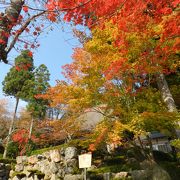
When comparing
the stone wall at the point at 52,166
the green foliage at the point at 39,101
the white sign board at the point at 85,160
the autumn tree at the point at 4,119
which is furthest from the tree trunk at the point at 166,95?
the autumn tree at the point at 4,119

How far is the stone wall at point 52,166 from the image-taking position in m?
12.4

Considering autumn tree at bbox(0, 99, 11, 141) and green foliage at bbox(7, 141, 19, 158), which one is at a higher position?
autumn tree at bbox(0, 99, 11, 141)

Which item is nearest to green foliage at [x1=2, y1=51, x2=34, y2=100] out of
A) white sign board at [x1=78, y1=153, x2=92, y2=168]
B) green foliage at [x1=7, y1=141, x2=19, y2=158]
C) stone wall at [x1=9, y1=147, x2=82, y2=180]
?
green foliage at [x1=7, y1=141, x2=19, y2=158]

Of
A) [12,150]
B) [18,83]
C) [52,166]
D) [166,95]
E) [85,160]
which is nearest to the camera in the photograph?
[85,160]

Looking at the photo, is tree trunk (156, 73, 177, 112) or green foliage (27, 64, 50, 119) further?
green foliage (27, 64, 50, 119)

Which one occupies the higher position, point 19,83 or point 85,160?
point 19,83

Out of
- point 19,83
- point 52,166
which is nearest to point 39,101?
point 19,83

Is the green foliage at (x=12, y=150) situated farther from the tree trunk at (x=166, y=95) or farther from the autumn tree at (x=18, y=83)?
the tree trunk at (x=166, y=95)

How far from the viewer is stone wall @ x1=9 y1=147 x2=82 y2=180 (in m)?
12.4

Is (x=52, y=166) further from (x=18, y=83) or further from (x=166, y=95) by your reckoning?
(x=18, y=83)

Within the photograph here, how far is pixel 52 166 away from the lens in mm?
12617

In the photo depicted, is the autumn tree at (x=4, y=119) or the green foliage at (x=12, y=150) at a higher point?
Answer: the autumn tree at (x=4, y=119)

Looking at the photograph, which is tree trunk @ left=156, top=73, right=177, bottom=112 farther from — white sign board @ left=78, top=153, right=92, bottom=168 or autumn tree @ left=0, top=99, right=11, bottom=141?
autumn tree @ left=0, top=99, right=11, bottom=141

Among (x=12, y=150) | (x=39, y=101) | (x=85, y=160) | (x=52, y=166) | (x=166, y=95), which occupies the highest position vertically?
(x=39, y=101)
